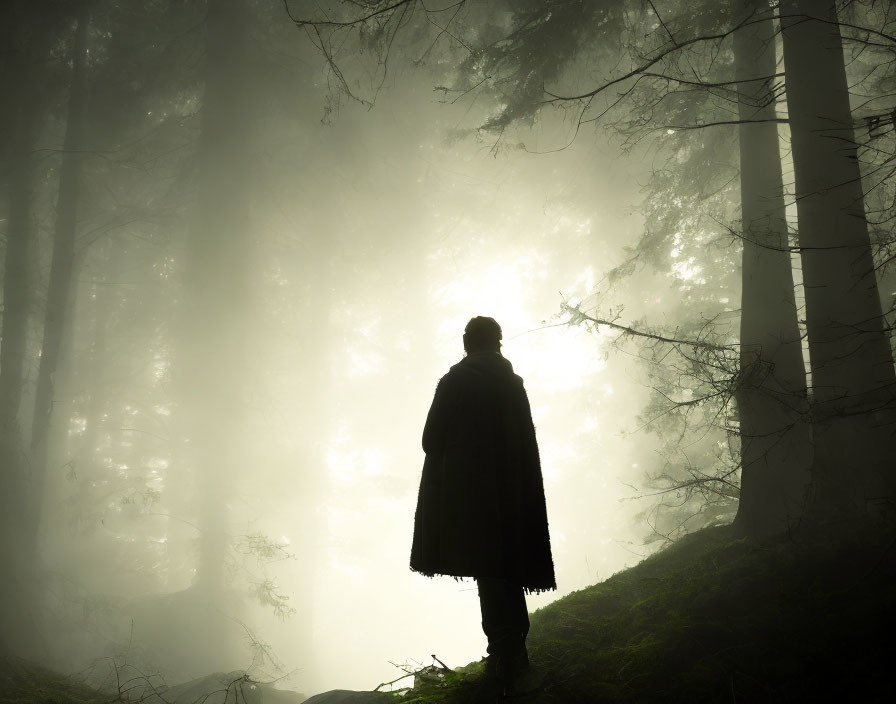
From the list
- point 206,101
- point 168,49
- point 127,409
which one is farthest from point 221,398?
point 168,49

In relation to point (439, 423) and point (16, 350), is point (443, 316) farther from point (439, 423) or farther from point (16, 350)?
point (439, 423)

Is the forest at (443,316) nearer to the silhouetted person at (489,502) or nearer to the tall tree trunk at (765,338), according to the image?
the tall tree trunk at (765,338)

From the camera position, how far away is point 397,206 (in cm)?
1733

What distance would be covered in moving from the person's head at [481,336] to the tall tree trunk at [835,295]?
240 cm

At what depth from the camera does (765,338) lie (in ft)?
16.3

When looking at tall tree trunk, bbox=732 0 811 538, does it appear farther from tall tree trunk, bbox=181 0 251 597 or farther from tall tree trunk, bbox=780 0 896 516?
tall tree trunk, bbox=181 0 251 597

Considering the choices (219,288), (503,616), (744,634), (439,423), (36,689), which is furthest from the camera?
(219,288)

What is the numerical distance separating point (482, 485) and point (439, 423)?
49 cm

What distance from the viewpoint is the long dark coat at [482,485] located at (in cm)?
299

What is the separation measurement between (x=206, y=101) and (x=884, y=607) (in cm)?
1683

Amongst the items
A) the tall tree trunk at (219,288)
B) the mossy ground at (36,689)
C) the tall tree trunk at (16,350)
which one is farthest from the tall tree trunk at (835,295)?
the tall tree trunk at (219,288)

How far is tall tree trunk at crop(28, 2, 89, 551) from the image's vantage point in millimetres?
11609

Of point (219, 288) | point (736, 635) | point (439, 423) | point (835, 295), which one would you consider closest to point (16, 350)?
point (219, 288)

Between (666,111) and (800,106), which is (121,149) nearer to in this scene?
(666,111)
